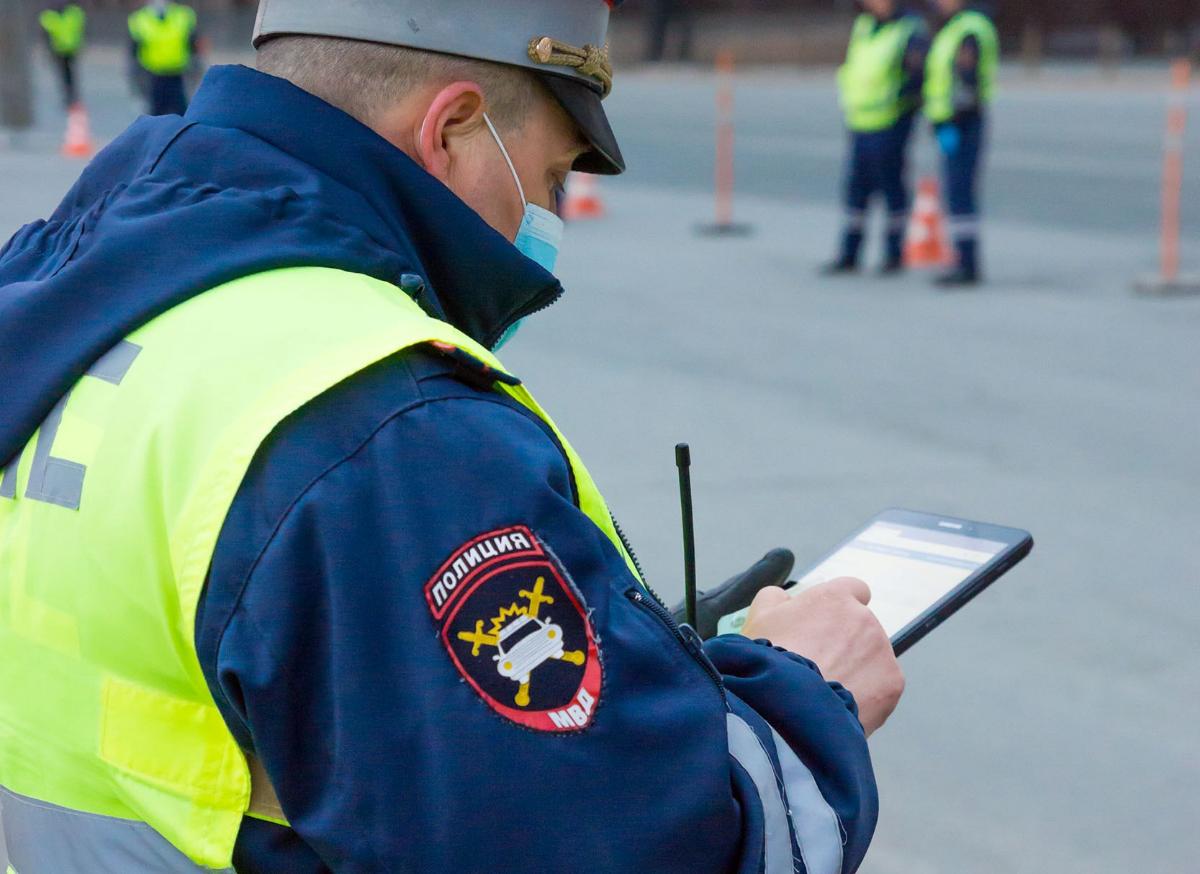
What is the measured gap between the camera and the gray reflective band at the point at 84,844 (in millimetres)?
1274

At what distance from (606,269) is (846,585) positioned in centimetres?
913

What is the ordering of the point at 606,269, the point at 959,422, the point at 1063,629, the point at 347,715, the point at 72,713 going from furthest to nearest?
the point at 606,269 → the point at 959,422 → the point at 1063,629 → the point at 72,713 → the point at 347,715

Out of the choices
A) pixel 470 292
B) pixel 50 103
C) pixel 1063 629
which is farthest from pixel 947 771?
pixel 50 103

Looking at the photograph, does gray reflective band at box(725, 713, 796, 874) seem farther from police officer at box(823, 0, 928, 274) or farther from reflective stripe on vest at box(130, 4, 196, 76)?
reflective stripe on vest at box(130, 4, 196, 76)

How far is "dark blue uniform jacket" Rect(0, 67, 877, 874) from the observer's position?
1133 millimetres

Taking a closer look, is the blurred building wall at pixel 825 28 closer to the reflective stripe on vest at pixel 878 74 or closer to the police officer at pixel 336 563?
the reflective stripe on vest at pixel 878 74

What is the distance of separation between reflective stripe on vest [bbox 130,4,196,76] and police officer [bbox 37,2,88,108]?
17.1 feet

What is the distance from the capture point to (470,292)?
1500 millimetres

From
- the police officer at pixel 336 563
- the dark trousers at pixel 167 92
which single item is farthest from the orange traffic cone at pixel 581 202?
the police officer at pixel 336 563

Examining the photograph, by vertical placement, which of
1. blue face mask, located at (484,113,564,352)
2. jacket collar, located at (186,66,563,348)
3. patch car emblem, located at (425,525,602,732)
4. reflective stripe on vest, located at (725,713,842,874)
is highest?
jacket collar, located at (186,66,563,348)

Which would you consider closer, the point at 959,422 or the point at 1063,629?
the point at 1063,629

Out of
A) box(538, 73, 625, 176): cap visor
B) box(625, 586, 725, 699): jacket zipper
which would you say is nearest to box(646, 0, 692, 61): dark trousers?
box(538, 73, 625, 176): cap visor

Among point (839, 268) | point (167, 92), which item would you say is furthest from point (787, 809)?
point (167, 92)

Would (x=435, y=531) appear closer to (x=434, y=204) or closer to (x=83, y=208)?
(x=434, y=204)
